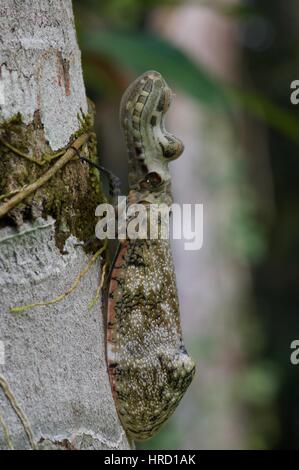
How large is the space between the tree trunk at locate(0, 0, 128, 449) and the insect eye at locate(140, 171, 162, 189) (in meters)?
0.38

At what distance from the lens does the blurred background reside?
235 inches

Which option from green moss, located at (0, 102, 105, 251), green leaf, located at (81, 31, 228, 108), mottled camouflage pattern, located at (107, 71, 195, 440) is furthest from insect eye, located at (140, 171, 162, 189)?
green leaf, located at (81, 31, 228, 108)

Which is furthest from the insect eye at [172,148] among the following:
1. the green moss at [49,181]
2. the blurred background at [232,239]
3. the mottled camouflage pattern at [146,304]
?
the blurred background at [232,239]

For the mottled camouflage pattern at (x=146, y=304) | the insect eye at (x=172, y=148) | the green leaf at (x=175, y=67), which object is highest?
the green leaf at (x=175, y=67)

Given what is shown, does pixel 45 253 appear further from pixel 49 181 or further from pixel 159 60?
pixel 159 60

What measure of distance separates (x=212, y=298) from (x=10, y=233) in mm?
4604

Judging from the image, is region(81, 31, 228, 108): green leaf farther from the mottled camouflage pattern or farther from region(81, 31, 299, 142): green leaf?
the mottled camouflage pattern

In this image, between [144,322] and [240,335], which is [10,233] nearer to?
[144,322]

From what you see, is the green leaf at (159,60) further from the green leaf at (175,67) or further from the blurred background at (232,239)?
the blurred background at (232,239)

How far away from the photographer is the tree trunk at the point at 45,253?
1.56 meters

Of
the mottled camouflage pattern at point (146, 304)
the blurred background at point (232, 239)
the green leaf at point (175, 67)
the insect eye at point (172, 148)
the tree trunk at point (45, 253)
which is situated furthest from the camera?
the blurred background at point (232, 239)

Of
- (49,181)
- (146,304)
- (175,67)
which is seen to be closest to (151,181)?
(146,304)

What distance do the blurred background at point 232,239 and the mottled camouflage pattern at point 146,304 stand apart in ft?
8.45
